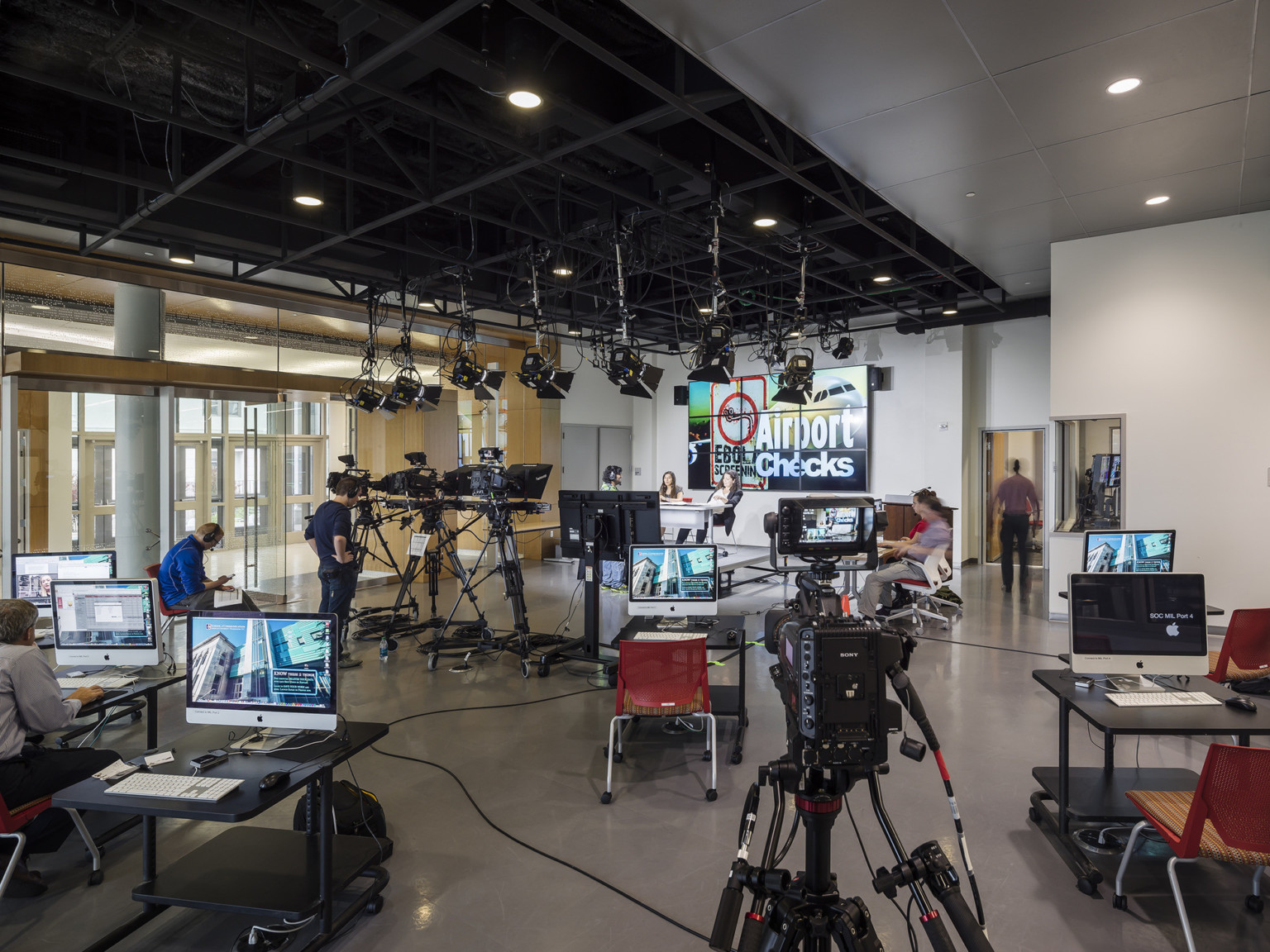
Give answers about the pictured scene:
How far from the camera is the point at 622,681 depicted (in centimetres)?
381

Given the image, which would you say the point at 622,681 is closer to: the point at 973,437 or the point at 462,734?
the point at 462,734

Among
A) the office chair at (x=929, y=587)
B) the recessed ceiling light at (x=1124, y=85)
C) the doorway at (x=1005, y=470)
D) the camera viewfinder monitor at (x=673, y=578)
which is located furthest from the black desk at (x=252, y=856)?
the doorway at (x=1005, y=470)

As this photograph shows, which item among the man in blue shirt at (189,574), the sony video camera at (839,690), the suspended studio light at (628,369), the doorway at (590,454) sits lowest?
the man in blue shirt at (189,574)

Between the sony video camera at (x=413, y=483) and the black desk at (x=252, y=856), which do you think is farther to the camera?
the sony video camera at (x=413, y=483)

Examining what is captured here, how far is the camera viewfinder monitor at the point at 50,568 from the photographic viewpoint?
4.64 metres

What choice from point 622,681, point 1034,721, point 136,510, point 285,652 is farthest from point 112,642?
point 1034,721

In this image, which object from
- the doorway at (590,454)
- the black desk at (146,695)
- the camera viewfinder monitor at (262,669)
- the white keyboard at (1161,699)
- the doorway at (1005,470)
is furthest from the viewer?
the doorway at (590,454)

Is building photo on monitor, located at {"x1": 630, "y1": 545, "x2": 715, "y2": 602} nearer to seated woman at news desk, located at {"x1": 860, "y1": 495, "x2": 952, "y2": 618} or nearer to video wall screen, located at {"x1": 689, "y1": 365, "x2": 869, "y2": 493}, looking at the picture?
seated woman at news desk, located at {"x1": 860, "y1": 495, "x2": 952, "y2": 618}

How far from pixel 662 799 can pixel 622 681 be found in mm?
625

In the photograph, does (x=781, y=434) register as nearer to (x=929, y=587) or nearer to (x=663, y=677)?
(x=929, y=587)

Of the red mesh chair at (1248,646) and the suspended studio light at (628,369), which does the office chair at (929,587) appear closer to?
the red mesh chair at (1248,646)

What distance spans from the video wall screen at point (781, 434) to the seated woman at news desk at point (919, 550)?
4410 millimetres

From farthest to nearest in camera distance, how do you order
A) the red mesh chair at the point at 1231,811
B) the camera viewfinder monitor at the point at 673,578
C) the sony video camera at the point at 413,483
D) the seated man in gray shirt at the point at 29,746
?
the sony video camera at the point at 413,483 < the camera viewfinder monitor at the point at 673,578 < the seated man in gray shirt at the point at 29,746 < the red mesh chair at the point at 1231,811

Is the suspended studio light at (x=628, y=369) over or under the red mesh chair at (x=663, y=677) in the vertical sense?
over
